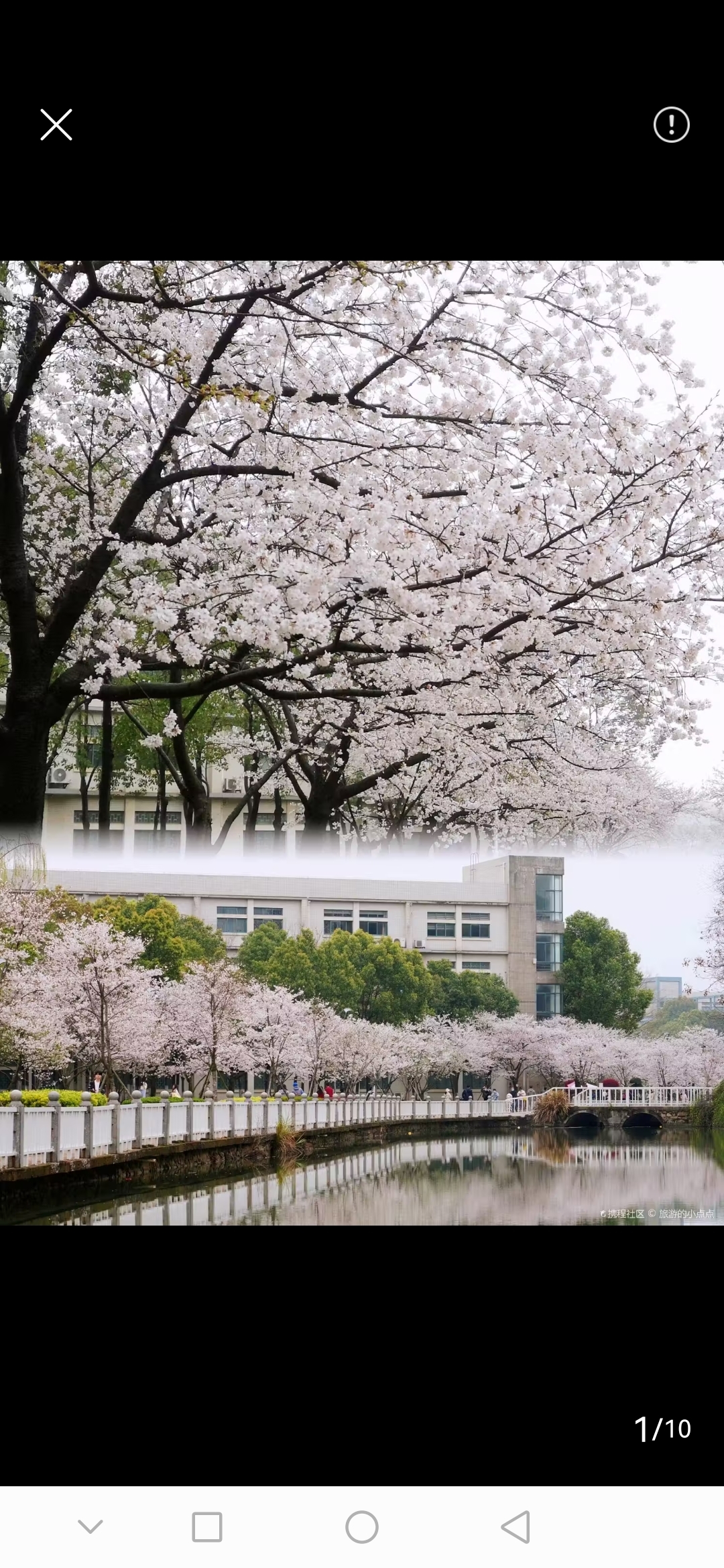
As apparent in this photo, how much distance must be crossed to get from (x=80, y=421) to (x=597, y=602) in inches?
92.0

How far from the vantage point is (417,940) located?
563cm

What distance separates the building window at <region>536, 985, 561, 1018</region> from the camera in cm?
561

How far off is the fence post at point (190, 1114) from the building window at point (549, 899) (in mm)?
1647

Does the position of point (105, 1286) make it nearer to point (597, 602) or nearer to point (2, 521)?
point (2, 521)

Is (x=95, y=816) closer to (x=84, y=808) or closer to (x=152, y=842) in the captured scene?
(x=84, y=808)

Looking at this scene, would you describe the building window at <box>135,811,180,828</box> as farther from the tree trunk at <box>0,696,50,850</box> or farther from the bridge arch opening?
the bridge arch opening

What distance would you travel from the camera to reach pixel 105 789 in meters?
5.31

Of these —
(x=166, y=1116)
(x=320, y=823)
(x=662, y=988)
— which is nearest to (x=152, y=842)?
(x=320, y=823)

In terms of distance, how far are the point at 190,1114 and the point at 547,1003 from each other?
5.14 ft

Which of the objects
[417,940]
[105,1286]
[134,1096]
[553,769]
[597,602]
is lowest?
[105,1286]

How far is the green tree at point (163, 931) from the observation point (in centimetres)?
532

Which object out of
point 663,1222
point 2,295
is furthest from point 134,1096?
point 2,295
